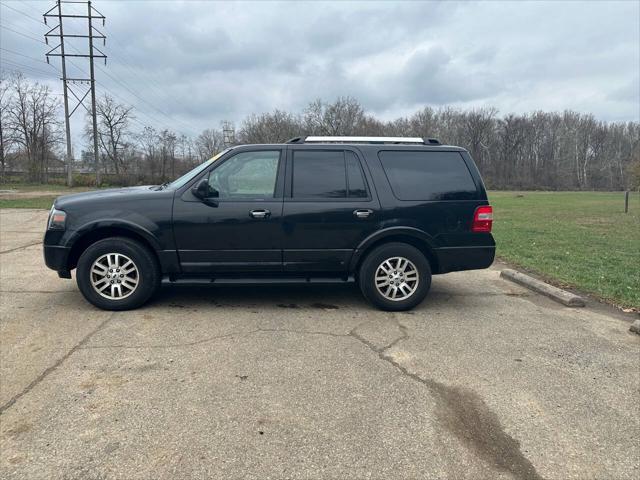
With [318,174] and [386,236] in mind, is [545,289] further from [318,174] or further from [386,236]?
[318,174]

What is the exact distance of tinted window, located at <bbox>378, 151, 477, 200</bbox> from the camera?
17.0 feet

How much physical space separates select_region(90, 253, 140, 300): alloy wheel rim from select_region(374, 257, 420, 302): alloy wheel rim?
274cm

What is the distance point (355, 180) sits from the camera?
5.17m

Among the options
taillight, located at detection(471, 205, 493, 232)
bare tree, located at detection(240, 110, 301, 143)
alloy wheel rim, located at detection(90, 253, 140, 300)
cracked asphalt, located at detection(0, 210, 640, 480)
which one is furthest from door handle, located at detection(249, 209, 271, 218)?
bare tree, located at detection(240, 110, 301, 143)

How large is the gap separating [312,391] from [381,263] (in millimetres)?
2175

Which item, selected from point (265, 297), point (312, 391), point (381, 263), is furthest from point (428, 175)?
point (312, 391)

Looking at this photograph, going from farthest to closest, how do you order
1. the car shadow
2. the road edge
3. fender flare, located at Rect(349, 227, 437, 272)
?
the road edge < the car shadow < fender flare, located at Rect(349, 227, 437, 272)

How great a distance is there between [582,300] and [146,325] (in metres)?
5.24

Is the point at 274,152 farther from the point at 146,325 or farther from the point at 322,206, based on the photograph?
the point at 146,325

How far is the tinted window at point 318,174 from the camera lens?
512cm

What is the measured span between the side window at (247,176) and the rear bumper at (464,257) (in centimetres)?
213

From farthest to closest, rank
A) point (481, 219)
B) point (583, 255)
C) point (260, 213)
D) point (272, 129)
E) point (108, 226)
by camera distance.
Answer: point (272, 129) < point (583, 255) < point (481, 219) < point (260, 213) < point (108, 226)

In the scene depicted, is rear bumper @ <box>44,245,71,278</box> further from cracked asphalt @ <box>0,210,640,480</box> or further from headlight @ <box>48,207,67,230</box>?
cracked asphalt @ <box>0,210,640,480</box>

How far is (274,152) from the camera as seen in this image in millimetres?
5188
